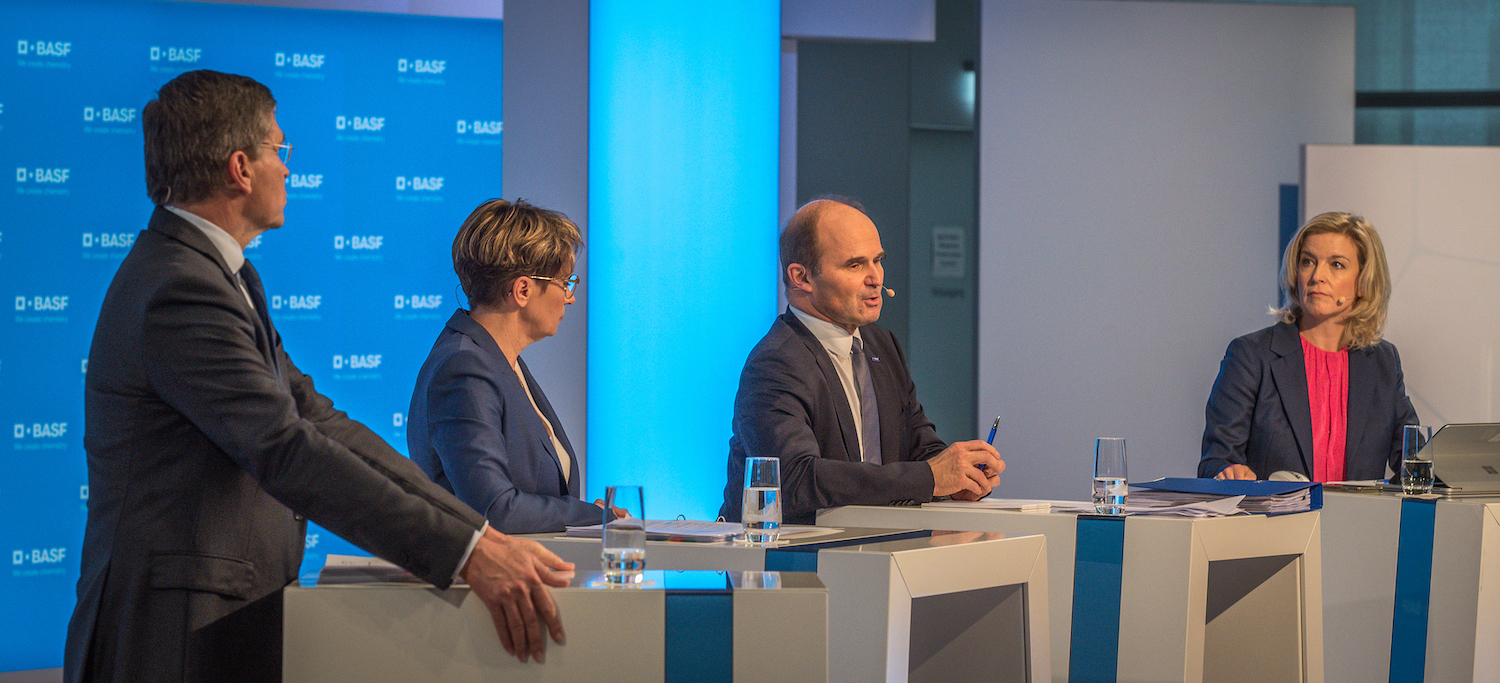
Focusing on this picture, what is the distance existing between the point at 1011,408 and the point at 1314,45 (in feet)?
6.17

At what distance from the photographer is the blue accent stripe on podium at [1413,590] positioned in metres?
2.53

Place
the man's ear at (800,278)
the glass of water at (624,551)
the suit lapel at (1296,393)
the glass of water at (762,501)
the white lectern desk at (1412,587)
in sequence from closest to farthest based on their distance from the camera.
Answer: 1. the glass of water at (624,551)
2. the glass of water at (762,501)
3. the white lectern desk at (1412,587)
4. the man's ear at (800,278)
5. the suit lapel at (1296,393)

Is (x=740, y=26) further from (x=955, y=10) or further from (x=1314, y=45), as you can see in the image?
(x=1314, y=45)

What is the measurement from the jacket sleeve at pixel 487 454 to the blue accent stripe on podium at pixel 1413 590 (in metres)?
1.74

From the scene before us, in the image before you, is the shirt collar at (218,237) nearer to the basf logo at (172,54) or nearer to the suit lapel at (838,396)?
the suit lapel at (838,396)

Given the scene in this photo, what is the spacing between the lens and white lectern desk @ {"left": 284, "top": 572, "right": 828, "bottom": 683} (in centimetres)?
140

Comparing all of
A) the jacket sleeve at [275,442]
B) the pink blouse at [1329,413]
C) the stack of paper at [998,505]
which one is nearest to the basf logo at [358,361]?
the stack of paper at [998,505]

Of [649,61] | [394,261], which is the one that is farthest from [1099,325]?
[394,261]

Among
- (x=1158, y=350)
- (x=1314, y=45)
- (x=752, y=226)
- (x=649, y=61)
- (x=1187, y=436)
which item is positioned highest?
(x=1314, y=45)

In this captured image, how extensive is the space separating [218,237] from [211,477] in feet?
1.06

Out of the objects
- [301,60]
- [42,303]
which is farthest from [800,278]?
[42,303]

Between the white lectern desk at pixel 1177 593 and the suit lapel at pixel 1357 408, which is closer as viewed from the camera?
the white lectern desk at pixel 1177 593

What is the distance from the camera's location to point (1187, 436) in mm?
4680

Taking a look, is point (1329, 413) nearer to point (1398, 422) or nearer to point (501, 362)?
point (1398, 422)
